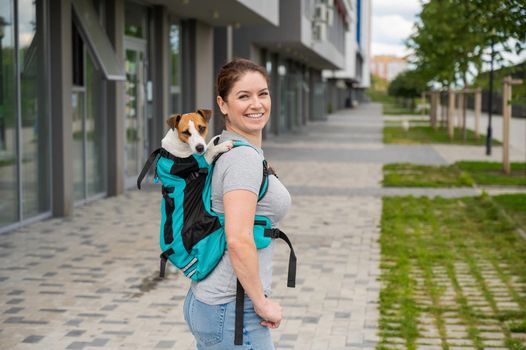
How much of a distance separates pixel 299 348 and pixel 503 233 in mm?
5857

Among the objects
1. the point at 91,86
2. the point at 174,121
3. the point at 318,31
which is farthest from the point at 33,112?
the point at 318,31

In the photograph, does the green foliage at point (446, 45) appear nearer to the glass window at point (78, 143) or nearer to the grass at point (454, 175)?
the grass at point (454, 175)

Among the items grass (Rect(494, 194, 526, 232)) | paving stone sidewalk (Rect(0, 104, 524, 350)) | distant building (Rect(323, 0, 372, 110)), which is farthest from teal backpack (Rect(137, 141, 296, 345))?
distant building (Rect(323, 0, 372, 110))

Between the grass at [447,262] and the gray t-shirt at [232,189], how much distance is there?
333 cm

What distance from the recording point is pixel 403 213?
537 inches

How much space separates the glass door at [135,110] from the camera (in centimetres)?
1680

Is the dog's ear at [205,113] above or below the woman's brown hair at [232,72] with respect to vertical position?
below

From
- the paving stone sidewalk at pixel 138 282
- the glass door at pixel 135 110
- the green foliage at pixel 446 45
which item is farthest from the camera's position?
the green foliage at pixel 446 45

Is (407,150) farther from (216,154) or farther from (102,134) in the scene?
(216,154)

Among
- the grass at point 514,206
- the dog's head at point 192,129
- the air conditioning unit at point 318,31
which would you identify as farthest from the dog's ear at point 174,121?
the air conditioning unit at point 318,31

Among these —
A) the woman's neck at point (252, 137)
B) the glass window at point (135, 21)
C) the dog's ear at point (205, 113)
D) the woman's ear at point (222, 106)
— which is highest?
the glass window at point (135, 21)

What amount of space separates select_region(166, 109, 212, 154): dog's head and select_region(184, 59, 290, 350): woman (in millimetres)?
95

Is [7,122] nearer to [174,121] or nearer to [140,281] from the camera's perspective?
[140,281]

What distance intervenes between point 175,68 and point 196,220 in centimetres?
1746
